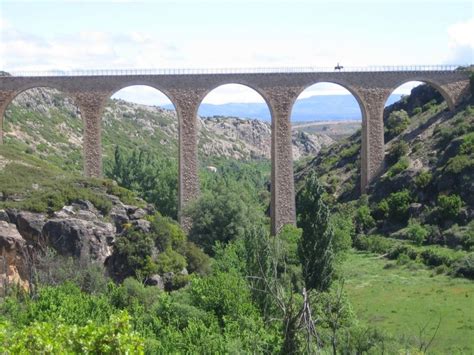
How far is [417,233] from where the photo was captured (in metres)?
40.2

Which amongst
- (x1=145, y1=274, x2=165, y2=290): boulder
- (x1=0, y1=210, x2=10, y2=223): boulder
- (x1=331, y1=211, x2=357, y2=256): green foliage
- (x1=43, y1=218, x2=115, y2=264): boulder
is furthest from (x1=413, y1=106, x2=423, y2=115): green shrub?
(x1=0, y1=210, x2=10, y2=223): boulder

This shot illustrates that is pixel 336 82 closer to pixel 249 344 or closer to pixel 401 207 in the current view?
pixel 401 207

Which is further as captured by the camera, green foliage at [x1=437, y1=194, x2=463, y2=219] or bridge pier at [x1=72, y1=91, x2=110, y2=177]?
green foliage at [x1=437, y1=194, x2=463, y2=219]

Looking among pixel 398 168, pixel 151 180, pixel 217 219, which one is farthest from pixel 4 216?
pixel 398 168

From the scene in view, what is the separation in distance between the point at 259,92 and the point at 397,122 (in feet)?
61.2

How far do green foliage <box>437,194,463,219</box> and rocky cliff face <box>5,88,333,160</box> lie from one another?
41485 millimetres

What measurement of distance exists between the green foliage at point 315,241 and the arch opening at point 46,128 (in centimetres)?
3598

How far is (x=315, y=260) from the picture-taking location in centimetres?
2762

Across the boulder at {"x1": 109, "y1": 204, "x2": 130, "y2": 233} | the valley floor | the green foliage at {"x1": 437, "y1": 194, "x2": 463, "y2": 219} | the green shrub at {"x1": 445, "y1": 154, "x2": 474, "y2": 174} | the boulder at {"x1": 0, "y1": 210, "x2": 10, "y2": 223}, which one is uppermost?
the green shrub at {"x1": 445, "y1": 154, "x2": 474, "y2": 174}

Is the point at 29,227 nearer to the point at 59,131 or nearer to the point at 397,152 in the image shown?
the point at 397,152

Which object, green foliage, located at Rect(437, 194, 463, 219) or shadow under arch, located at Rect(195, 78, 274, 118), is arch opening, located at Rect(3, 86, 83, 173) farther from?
green foliage, located at Rect(437, 194, 463, 219)

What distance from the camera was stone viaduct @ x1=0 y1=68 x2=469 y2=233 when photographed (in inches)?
1572

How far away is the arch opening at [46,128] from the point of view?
65750 millimetres

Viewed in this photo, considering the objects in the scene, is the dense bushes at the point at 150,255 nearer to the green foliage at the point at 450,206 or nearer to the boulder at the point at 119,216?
the boulder at the point at 119,216
